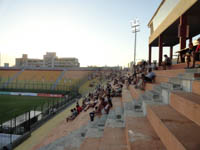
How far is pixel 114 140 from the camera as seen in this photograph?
11.6 feet

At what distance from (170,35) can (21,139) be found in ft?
43.5

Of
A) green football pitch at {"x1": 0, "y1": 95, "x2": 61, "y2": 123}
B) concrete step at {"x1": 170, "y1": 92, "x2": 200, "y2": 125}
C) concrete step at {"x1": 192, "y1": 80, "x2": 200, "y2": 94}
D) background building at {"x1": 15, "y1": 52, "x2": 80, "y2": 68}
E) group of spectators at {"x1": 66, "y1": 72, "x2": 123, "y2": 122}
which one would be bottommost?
green football pitch at {"x1": 0, "y1": 95, "x2": 61, "y2": 123}

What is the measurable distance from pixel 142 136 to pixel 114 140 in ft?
3.21

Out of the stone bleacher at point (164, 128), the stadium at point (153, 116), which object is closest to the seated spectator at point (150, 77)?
the stadium at point (153, 116)

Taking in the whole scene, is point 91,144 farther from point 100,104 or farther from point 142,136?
point 100,104

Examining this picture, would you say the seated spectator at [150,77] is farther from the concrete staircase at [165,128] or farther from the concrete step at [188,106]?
the concrete step at [188,106]

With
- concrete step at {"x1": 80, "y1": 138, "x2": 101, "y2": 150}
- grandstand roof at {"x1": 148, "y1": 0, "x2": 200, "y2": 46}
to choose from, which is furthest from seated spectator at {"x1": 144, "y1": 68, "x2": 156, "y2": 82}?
concrete step at {"x1": 80, "y1": 138, "x2": 101, "y2": 150}

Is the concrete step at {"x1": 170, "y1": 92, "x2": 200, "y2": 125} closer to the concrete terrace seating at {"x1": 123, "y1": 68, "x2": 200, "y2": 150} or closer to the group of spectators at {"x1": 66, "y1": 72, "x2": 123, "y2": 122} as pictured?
the concrete terrace seating at {"x1": 123, "y1": 68, "x2": 200, "y2": 150}

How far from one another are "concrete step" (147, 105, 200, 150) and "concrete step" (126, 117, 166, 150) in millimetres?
134

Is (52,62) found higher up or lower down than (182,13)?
higher up

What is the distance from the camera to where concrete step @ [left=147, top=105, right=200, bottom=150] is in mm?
1819

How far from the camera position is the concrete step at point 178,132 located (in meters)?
1.82

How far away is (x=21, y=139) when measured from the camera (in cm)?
912

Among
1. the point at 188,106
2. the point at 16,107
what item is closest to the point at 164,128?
the point at 188,106
